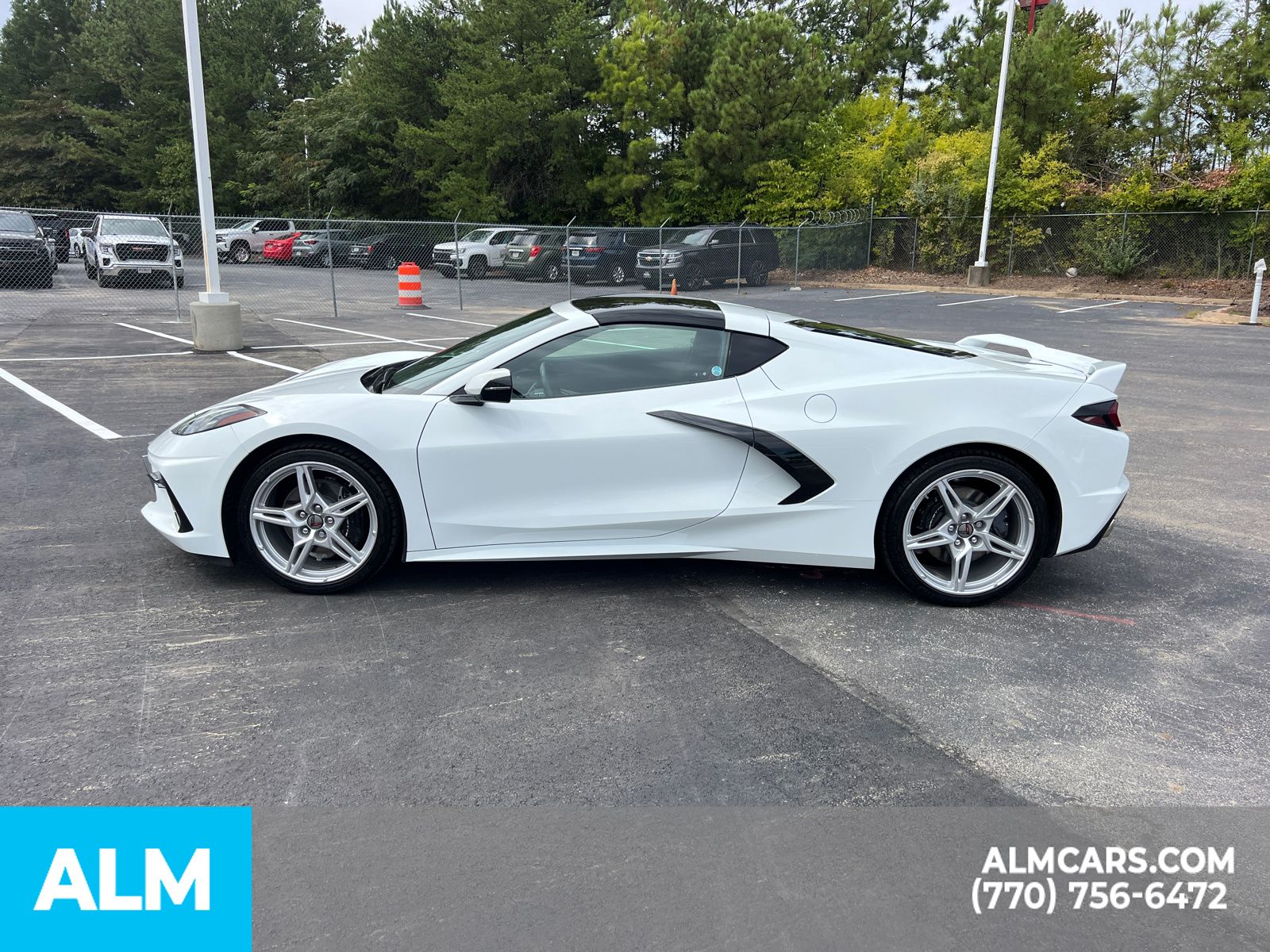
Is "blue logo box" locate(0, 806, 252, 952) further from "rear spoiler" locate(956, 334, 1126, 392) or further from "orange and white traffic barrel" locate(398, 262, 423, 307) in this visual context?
"orange and white traffic barrel" locate(398, 262, 423, 307)

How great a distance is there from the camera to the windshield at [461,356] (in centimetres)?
478

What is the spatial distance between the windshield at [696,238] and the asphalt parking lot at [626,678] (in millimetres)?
21578

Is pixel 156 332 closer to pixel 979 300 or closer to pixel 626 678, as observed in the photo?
pixel 626 678

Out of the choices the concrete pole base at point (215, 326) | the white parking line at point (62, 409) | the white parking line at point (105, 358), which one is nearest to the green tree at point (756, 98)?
the concrete pole base at point (215, 326)

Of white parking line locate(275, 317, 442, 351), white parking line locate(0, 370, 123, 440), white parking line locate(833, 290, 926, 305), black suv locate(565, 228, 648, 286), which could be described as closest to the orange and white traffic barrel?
white parking line locate(275, 317, 442, 351)

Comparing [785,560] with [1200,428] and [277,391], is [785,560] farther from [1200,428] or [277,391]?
[1200,428]

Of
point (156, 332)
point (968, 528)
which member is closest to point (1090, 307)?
point (156, 332)

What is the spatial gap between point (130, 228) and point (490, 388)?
78.5ft

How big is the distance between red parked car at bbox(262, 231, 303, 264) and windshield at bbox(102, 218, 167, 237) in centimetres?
937

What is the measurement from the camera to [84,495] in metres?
6.23

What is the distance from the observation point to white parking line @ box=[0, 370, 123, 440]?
8086 millimetres

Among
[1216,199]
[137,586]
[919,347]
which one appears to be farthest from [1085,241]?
[137,586]

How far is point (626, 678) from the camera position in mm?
3822

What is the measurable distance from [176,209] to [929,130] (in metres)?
37.6
